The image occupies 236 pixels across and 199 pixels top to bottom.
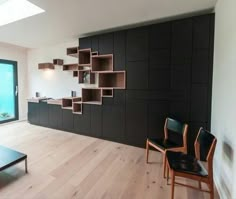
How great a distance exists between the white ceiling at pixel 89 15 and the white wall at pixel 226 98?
657 millimetres

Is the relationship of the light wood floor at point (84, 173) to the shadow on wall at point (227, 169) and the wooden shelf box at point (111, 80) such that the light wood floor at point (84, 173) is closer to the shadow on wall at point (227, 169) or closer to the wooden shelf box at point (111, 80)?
the shadow on wall at point (227, 169)

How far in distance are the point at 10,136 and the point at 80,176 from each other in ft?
8.37

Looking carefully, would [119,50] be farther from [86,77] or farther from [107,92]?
[86,77]

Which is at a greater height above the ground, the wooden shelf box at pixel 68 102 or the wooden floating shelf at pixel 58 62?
the wooden floating shelf at pixel 58 62

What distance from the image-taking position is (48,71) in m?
4.70

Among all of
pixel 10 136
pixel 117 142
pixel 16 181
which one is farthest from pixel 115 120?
pixel 10 136

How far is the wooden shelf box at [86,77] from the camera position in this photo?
3804 mm

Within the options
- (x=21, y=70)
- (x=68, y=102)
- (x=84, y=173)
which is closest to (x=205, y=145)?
(x=84, y=173)

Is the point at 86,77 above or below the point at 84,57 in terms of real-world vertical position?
below

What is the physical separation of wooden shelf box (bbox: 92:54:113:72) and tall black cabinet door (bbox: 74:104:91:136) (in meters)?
0.92

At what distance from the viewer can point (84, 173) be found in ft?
7.02

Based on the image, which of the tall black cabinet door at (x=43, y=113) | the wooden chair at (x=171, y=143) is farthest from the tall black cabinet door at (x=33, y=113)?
the wooden chair at (x=171, y=143)

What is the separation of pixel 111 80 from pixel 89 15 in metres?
1.45

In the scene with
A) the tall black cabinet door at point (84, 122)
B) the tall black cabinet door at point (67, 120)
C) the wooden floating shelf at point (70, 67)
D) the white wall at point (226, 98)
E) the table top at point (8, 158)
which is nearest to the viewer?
the white wall at point (226, 98)
